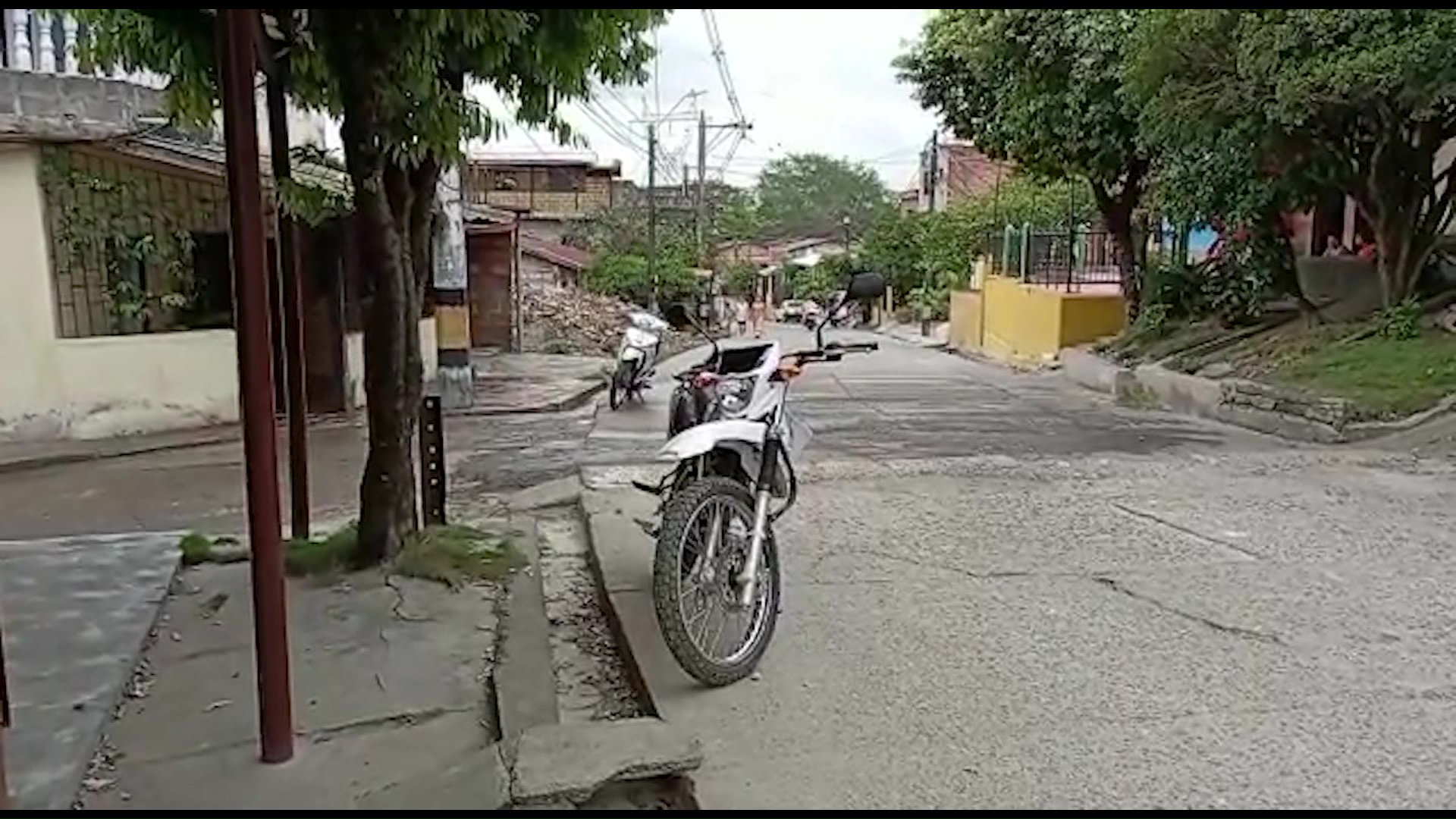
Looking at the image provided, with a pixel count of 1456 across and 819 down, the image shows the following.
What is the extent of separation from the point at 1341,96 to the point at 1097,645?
6.94m

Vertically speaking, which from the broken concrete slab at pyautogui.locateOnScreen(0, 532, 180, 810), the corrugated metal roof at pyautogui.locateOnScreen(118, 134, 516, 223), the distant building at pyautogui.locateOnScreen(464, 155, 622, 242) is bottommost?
the broken concrete slab at pyautogui.locateOnScreen(0, 532, 180, 810)

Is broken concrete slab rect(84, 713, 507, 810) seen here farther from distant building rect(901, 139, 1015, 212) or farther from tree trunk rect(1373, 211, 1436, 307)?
distant building rect(901, 139, 1015, 212)

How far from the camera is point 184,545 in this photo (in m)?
4.79

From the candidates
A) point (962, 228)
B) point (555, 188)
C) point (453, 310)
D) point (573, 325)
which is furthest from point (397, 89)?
point (555, 188)

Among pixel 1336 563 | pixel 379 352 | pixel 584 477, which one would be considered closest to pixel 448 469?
pixel 584 477

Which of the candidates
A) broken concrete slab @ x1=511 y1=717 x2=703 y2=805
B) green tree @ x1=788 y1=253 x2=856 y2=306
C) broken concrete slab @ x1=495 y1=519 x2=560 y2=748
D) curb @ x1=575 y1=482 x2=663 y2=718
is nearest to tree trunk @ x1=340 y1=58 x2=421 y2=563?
broken concrete slab @ x1=495 y1=519 x2=560 y2=748

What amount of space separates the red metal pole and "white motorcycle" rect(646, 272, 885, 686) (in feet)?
3.22

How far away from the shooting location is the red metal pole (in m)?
2.79

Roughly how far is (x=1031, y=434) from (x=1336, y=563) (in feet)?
14.5

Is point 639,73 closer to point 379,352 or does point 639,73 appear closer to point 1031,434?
point 379,352

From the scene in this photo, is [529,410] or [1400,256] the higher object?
[1400,256]

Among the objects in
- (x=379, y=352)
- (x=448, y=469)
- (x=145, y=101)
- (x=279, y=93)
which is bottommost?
(x=448, y=469)

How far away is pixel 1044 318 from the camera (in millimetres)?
18250

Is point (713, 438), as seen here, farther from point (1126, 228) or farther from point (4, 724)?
point (1126, 228)
